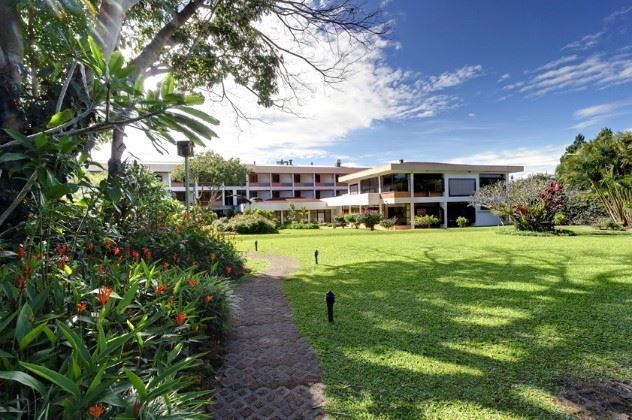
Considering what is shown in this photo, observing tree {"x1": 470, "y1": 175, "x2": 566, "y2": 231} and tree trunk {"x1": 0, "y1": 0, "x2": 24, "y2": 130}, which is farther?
tree {"x1": 470, "y1": 175, "x2": 566, "y2": 231}

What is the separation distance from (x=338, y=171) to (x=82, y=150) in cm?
4305

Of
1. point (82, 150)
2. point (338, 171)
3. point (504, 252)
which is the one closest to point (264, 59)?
point (82, 150)

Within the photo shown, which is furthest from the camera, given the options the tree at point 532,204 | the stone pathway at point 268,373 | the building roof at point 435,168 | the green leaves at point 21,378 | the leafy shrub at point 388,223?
the building roof at point 435,168

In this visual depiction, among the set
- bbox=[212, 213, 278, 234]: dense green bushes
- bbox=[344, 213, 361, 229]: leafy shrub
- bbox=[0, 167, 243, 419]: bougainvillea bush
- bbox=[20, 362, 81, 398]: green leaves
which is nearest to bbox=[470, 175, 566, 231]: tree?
bbox=[344, 213, 361, 229]: leafy shrub

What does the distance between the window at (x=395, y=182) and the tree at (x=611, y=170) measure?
448 inches

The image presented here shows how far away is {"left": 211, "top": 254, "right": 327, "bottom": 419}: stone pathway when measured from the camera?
2562mm

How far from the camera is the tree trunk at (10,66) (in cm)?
321

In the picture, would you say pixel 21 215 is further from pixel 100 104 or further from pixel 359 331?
pixel 359 331

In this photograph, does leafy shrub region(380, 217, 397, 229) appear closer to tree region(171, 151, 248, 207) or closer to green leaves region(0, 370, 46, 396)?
tree region(171, 151, 248, 207)

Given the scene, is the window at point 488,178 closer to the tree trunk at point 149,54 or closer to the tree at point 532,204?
the tree at point 532,204

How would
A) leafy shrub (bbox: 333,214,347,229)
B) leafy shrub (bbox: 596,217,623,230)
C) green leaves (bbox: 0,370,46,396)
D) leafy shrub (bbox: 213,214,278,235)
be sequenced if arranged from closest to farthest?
green leaves (bbox: 0,370,46,396)
leafy shrub (bbox: 596,217,623,230)
leafy shrub (bbox: 213,214,278,235)
leafy shrub (bbox: 333,214,347,229)

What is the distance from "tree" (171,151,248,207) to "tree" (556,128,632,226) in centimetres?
2884

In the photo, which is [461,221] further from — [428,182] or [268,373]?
[268,373]

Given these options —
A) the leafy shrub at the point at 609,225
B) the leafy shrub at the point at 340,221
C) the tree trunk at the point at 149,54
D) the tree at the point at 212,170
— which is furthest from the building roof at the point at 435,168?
the tree trunk at the point at 149,54
